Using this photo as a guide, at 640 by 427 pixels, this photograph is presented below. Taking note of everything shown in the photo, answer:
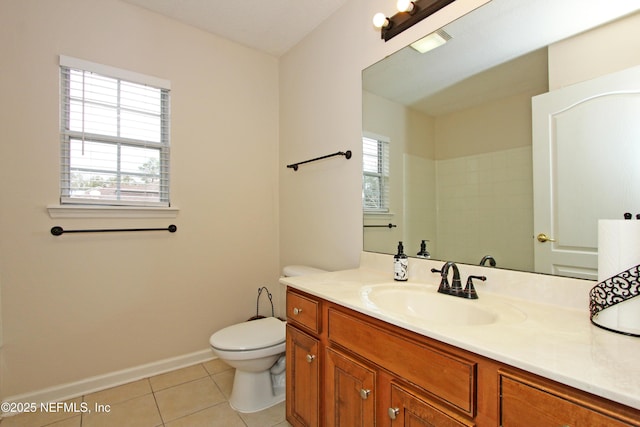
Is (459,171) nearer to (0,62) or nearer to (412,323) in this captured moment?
(412,323)

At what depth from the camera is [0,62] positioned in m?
1.67

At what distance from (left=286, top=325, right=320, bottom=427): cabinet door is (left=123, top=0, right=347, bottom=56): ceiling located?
6.68 ft

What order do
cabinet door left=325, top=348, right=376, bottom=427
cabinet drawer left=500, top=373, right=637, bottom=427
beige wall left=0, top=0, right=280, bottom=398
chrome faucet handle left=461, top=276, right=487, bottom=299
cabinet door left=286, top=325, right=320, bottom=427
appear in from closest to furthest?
cabinet drawer left=500, top=373, right=637, bottom=427 < cabinet door left=325, top=348, right=376, bottom=427 < chrome faucet handle left=461, top=276, right=487, bottom=299 < cabinet door left=286, top=325, right=320, bottom=427 < beige wall left=0, top=0, right=280, bottom=398

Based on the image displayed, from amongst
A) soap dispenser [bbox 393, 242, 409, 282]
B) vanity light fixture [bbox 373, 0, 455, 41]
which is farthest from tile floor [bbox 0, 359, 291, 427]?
vanity light fixture [bbox 373, 0, 455, 41]

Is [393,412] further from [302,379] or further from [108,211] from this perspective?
[108,211]

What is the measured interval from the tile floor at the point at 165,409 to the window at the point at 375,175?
131 centimetres

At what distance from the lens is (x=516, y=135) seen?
118 centimetres

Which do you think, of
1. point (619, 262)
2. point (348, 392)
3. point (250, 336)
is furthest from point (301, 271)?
point (619, 262)

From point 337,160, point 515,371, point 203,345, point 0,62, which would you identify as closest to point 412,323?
point 515,371

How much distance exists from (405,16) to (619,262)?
1.45 m

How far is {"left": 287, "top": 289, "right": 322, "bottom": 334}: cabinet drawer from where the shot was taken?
51.4 inches

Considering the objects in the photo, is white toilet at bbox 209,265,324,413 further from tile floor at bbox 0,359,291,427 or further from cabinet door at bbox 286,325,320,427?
cabinet door at bbox 286,325,320,427

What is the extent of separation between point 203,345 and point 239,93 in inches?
80.3

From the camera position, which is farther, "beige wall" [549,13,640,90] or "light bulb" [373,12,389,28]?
"light bulb" [373,12,389,28]
